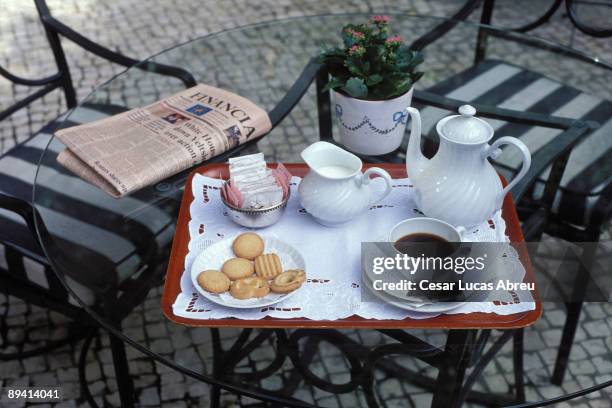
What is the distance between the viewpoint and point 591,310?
4.23ft

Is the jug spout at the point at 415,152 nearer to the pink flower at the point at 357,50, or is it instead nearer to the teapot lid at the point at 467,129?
the teapot lid at the point at 467,129

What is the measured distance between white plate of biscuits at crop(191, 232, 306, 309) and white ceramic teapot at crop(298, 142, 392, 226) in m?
0.09

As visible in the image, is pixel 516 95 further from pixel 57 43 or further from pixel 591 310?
pixel 57 43

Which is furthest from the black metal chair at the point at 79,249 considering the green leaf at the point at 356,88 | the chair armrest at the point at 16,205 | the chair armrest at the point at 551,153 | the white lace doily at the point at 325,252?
the chair armrest at the point at 551,153

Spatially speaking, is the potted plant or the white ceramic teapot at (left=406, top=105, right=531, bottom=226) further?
the potted plant

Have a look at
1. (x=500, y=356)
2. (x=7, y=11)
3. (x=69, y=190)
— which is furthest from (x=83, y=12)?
(x=500, y=356)

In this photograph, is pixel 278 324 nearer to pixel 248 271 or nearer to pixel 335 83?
pixel 248 271

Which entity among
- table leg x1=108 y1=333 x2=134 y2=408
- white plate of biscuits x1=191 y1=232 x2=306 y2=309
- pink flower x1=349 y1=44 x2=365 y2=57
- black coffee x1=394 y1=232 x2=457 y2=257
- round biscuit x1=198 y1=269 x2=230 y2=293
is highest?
pink flower x1=349 y1=44 x2=365 y2=57

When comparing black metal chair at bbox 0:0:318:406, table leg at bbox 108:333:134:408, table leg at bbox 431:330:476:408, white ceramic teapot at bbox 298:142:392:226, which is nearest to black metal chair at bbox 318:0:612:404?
table leg at bbox 431:330:476:408

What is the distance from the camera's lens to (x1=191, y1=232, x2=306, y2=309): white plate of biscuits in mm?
1046

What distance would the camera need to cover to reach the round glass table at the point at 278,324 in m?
1.15

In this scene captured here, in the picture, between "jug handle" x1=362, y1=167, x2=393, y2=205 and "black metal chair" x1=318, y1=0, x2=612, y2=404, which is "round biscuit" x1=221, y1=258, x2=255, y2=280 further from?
"black metal chair" x1=318, y1=0, x2=612, y2=404

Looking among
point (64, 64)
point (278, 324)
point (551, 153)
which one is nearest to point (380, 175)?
point (278, 324)

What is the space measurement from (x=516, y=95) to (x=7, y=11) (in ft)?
9.23
